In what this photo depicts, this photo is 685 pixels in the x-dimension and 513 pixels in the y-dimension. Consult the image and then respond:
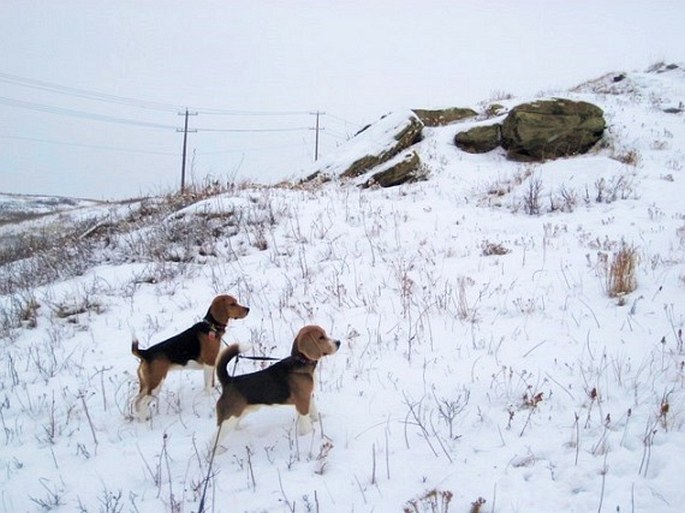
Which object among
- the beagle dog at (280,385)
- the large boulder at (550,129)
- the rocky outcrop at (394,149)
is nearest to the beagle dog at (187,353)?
the beagle dog at (280,385)

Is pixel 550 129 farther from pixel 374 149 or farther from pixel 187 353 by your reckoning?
pixel 187 353

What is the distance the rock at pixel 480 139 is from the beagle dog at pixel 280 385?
11.3m

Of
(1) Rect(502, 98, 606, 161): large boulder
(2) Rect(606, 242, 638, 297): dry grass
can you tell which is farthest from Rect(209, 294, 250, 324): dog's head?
(1) Rect(502, 98, 606, 161): large boulder

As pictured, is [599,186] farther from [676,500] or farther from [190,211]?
[190,211]

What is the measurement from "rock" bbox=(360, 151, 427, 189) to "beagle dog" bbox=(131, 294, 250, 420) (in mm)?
8059

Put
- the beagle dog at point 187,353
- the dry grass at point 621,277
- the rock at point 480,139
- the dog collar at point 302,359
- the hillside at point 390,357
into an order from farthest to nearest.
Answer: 1. the rock at point 480,139
2. the dry grass at point 621,277
3. the beagle dog at point 187,353
4. the dog collar at point 302,359
5. the hillside at point 390,357

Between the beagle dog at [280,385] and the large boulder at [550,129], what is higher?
the large boulder at [550,129]

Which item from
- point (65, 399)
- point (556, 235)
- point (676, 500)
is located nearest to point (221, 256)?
point (65, 399)

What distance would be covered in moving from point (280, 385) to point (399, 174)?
30.5ft

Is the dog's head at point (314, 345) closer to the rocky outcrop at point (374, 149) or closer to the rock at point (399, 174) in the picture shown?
the rock at point (399, 174)

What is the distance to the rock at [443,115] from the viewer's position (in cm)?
1571

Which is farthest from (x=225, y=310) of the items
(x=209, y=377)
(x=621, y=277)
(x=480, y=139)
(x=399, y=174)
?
(x=480, y=139)

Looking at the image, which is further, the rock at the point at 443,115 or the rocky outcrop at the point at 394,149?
the rock at the point at 443,115

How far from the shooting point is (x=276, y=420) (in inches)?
149
